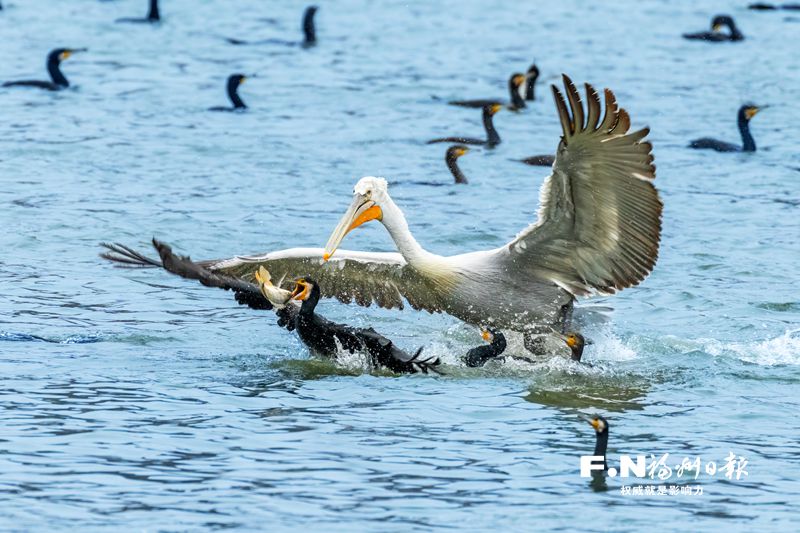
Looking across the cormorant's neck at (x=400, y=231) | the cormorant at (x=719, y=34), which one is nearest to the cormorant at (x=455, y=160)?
the cormorant's neck at (x=400, y=231)

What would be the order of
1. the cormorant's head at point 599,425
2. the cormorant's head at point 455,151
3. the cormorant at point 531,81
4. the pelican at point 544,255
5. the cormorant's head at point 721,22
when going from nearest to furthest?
1. the cormorant's head at point 599,425
2. the pelican at point 544,255
3. the cormorant's head at point 455,151
4. the cormorant at point 531,81
5. the cormorant's head at point 721,22

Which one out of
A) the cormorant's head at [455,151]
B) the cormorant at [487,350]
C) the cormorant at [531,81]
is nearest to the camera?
the cormorant at [487,350]

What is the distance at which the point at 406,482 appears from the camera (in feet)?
26.6

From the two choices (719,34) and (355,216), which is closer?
(355,216)

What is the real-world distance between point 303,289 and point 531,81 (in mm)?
12695

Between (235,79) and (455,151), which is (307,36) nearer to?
(235,79)

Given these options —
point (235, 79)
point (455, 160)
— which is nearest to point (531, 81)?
point (235, 79)

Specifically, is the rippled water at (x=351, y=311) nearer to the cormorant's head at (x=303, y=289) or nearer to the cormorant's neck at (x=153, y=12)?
the cormorant's head at (x=303, y=289)

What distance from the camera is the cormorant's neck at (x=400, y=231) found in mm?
10141

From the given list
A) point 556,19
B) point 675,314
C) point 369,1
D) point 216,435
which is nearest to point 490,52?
point 556,19

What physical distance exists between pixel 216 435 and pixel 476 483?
1642 mm

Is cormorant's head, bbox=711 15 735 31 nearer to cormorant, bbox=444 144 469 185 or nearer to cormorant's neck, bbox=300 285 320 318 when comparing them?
cormorant, bbox=444 144 469 185

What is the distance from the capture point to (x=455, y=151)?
1778 centimetres

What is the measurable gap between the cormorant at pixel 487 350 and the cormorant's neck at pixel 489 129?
9.71 metres
